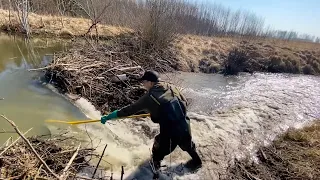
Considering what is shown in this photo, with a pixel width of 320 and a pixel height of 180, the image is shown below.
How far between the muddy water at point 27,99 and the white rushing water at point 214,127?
0.66 m

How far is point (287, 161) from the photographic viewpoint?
534cm

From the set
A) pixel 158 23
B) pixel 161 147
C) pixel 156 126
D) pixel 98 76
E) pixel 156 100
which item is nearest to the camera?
pixel 156 100

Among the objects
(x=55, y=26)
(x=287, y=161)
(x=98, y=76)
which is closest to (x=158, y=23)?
(x=98, y=76)

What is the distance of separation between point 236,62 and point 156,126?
12761 mm

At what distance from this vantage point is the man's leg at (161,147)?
4.26 meters

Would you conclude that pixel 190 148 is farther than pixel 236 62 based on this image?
No

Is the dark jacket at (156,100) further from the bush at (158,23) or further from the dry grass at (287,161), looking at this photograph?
the bush at (158,23)

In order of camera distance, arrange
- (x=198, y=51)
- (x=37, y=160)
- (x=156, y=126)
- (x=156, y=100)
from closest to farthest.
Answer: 1. (x=37, y=160)
2. (x=156, y=100)
3. (x=156, y=126)
4. (x=198, y=51)

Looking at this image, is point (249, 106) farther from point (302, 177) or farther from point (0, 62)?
point (0, 62)

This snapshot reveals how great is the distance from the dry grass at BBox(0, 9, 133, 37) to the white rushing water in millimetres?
7874

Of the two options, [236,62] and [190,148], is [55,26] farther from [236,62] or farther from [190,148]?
[190,148]

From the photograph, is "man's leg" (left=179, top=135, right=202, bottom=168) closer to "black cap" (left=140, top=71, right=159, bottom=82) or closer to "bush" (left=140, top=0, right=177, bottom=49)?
"black cap" (left=140, top=71, right=159, bottom=82)

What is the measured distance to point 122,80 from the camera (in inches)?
330

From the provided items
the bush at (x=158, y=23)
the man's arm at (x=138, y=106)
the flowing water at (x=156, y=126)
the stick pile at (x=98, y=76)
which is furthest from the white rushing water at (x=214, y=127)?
the bush at (x=158, y=23)
